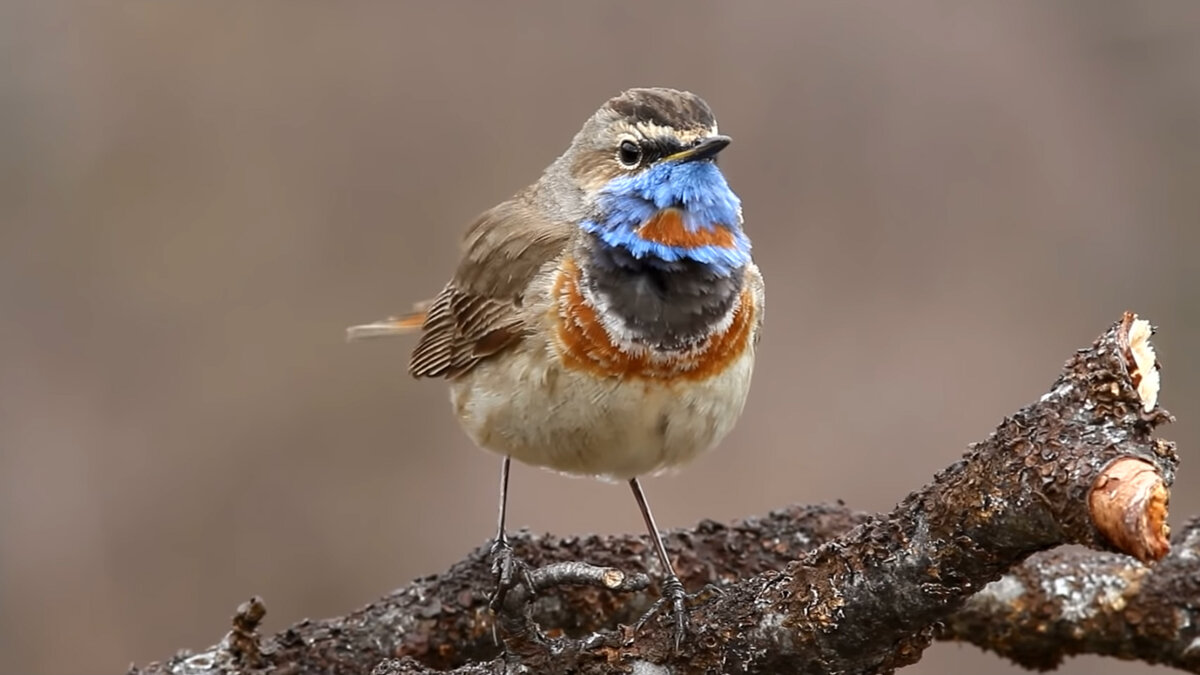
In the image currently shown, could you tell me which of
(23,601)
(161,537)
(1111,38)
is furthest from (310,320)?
(1111,38)

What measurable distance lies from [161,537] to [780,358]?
3319 mm

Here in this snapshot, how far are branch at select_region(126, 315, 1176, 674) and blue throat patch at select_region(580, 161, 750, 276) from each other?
842 millimetres

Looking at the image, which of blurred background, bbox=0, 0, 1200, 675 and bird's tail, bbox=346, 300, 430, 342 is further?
blurred background, bbox=0, 0, 1200, 675

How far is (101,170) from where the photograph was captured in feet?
26.5

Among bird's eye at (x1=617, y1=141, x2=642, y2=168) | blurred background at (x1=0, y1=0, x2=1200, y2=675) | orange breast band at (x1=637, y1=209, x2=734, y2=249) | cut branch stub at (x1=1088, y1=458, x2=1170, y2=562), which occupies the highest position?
blurred background at (x1=0, y1=0, x2=1200, y2=675)

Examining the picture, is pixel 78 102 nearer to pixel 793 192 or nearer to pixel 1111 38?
pixel 793 192

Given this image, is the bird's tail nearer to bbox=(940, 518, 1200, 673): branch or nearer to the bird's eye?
the bird's eye

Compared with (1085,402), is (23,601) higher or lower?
higher

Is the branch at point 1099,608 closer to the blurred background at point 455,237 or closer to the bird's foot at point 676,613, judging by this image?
the bird's foot at point 676,613

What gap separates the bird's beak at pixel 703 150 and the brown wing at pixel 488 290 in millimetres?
427

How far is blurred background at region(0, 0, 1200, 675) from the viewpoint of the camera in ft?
25.0

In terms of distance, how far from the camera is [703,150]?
4.44 metres

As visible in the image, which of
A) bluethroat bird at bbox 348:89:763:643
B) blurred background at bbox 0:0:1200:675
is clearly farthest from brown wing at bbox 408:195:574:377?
blurred background at bbox 0:0:1200:675

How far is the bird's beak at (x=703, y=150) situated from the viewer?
441 centimetres
